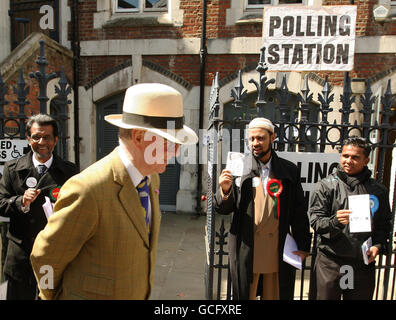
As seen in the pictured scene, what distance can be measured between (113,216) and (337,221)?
1.92 metres

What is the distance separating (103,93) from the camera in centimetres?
777

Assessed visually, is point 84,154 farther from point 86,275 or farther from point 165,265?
point 86,275

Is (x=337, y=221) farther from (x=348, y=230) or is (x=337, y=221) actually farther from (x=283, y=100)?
(x=283, y=100)

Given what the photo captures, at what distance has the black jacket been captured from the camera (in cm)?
254

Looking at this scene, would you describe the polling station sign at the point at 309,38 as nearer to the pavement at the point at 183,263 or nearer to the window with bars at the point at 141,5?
the pavement at the point at 183,263

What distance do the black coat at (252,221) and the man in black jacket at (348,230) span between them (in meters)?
0.16

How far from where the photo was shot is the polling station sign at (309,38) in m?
2.84

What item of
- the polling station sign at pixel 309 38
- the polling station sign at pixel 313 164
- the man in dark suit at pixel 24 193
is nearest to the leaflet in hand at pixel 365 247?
the polling station sign at pixel 313 164

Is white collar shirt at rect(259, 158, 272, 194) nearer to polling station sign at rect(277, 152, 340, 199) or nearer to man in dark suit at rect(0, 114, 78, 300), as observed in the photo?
polling station sign at rect(277, 152, 340, 199)

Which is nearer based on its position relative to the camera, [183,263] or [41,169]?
[41,169]

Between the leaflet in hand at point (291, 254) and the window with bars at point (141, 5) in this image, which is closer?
the leaflet in hand at point (291, 254)

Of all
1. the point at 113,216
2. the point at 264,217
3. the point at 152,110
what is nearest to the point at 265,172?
the point at 264,217

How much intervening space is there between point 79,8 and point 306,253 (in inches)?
320

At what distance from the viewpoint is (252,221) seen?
102 inches
